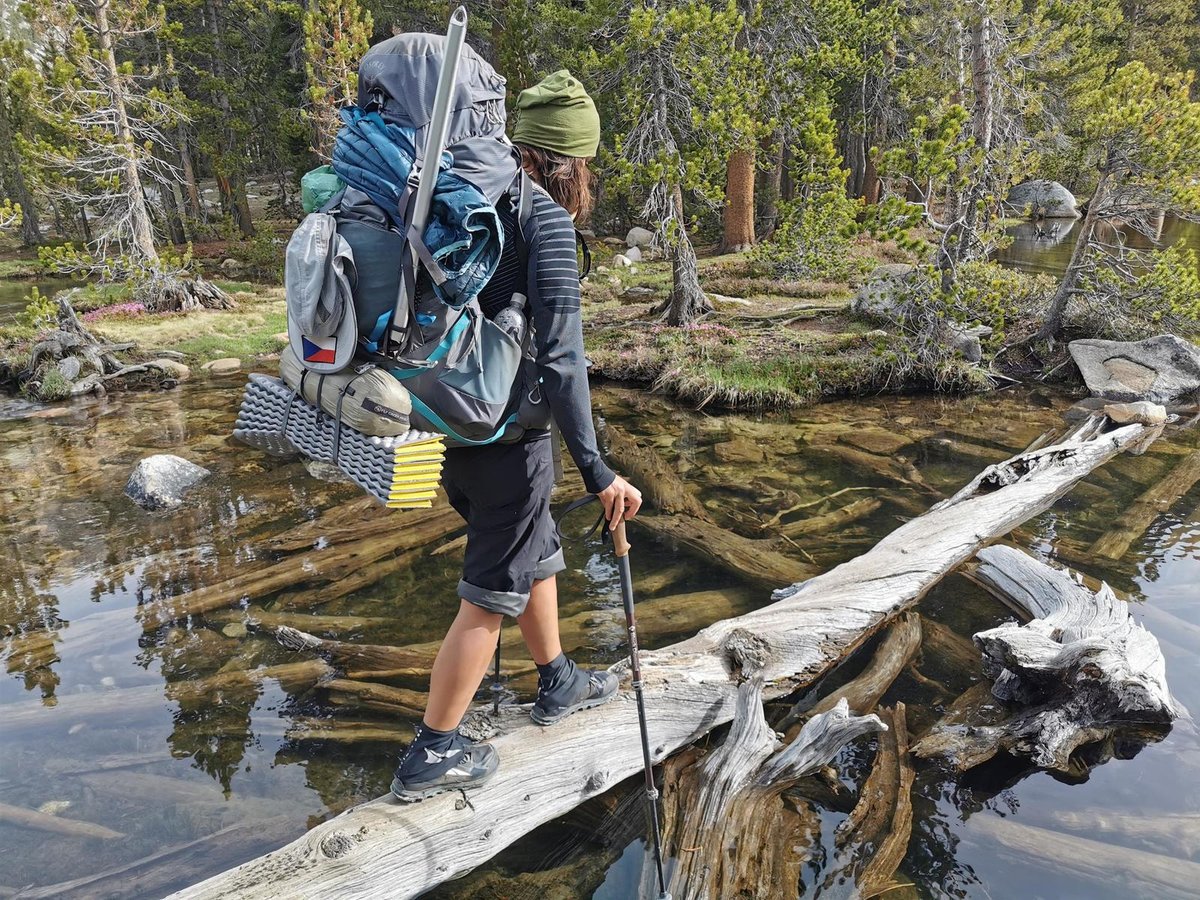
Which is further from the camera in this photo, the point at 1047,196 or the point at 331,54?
the point at 1047,196

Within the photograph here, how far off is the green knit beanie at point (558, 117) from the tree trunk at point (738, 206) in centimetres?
1732

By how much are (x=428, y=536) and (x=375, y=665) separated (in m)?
1.93

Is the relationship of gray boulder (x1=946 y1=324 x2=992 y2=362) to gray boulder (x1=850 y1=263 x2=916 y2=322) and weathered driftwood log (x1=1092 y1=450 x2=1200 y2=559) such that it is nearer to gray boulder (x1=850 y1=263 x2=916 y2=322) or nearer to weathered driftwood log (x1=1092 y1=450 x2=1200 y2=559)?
gray boulder (x1=850 y1=263 x2=916 y2=322)

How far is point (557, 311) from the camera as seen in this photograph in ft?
8.36

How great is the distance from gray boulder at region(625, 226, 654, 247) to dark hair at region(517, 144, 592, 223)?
2236cm

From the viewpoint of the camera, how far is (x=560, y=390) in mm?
2592

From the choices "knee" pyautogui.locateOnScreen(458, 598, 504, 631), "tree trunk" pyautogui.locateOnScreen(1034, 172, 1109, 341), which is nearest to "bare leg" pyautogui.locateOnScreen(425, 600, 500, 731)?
"knee" pyautogui.locateOnScreen(458, 598, 504, 631)

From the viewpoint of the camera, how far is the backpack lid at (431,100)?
2328 mm

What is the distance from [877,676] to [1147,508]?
13.8 ft

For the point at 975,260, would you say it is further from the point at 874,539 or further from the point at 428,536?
the point at 428,536

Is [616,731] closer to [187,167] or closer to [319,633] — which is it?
[319,633]

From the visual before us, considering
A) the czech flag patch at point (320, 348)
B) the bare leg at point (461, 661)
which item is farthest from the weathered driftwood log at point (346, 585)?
the czech flag patch at point (320, 348)

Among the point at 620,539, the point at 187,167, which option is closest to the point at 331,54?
the point at 187,167

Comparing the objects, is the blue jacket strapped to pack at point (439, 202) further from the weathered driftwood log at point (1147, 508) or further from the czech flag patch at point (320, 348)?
the weathered driftwood log at point (1147, 508)
